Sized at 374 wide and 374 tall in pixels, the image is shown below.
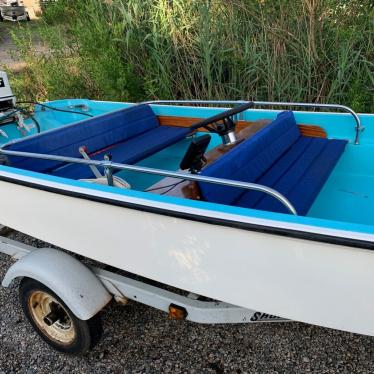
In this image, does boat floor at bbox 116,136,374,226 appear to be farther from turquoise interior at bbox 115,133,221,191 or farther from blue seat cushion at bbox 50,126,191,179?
blue seat cushion at bbox 50,126,191,179

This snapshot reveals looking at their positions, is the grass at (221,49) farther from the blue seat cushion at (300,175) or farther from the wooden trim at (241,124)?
the blue seat cushion at (300,175)

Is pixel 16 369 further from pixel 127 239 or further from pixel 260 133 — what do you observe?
pixel 260 133

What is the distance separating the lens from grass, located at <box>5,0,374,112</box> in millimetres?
3500

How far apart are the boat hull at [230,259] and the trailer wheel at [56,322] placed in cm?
32

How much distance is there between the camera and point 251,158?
2096 millimetres

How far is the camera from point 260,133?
221 cm

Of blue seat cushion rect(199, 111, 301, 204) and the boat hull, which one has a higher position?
blue seat cushion rect(199, 111, 301, 204)

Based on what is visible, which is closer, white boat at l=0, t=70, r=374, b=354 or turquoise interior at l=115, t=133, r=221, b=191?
white boat at l=0, t=70, r=374, b=354

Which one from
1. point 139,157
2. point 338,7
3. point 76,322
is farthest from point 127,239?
point 338,7

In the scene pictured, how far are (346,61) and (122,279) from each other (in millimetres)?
2622

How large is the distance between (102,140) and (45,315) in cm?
121

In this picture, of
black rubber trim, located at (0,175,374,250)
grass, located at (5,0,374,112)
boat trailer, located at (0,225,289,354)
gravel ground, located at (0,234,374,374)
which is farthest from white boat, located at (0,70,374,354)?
grass, located at (5,0,374,112)

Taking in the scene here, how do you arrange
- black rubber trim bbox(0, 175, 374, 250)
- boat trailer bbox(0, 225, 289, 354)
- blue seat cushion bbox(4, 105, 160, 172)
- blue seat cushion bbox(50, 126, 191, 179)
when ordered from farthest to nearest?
1. blue seat cushion bbox(50, 126, 191, 179)
2. blue seat cushion bbox(4, 105, 160, 172)
3. boat trailer bbox(0, 225, 289, 354)
4. black rubber trim bbox(0, 175, 374, 250)

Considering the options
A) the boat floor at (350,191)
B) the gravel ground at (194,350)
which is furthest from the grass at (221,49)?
the gravel ground at (194,350)
